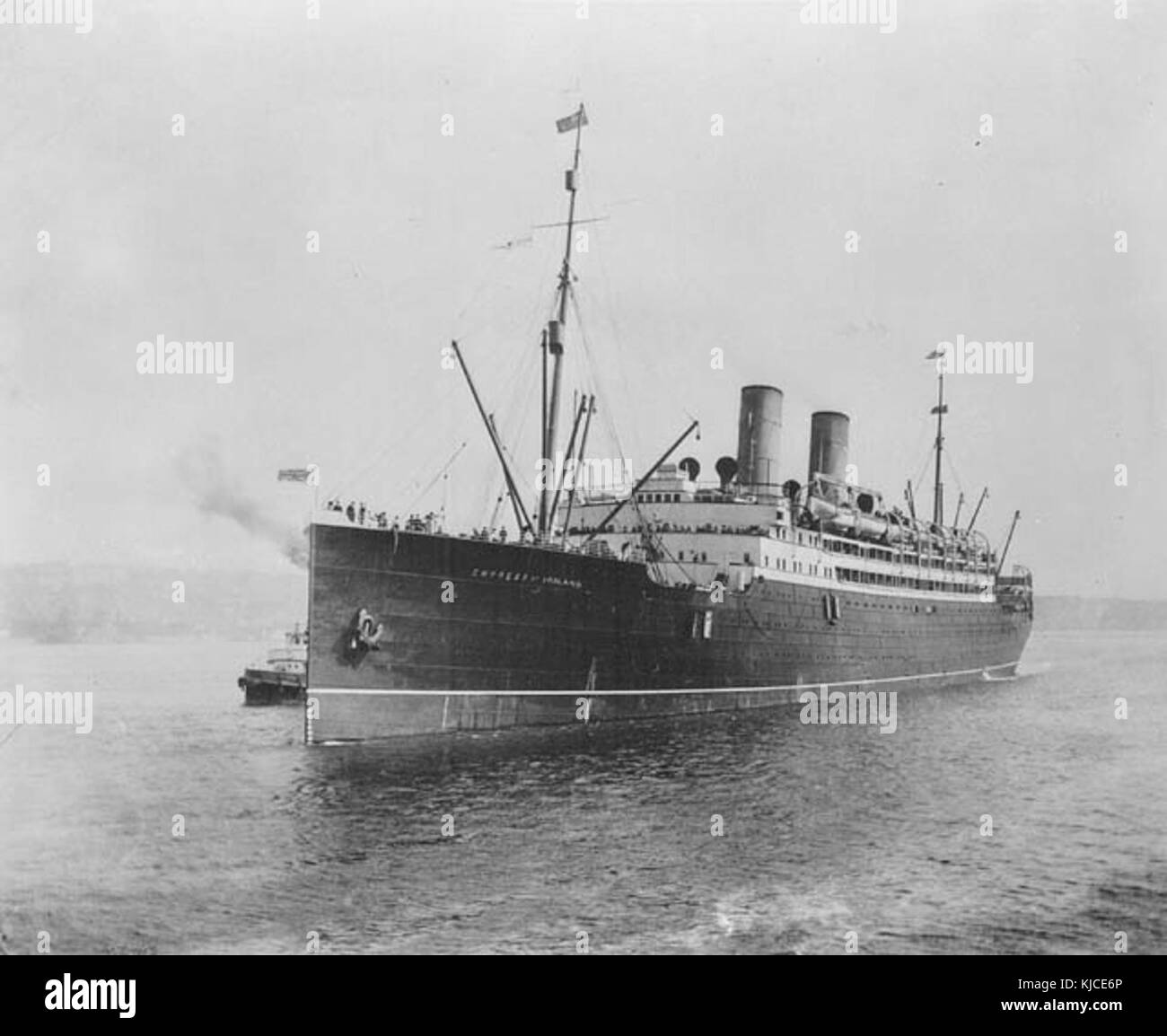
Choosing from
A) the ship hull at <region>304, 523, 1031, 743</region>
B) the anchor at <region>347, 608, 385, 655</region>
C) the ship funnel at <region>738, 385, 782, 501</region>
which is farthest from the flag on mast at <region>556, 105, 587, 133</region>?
the ship funnel at <region>738, 385, 782, 501</region>

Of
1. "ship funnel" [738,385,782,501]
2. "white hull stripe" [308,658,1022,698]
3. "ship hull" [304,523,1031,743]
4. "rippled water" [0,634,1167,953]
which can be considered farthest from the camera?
"ship funnel" [738,385,782,501]

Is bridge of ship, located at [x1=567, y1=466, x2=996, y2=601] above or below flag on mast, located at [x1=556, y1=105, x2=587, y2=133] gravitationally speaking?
below

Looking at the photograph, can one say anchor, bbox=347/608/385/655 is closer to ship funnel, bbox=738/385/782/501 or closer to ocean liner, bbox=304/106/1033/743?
ocean liner, bbox=304/106/1033/743

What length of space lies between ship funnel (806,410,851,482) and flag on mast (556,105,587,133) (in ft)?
81.8

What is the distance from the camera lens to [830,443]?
44344 mm

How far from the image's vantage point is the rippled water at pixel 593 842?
12484 millimetres

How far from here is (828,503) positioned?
A: 4191 centimetres

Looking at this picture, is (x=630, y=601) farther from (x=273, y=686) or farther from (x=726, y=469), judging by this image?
(x=273, y=686)

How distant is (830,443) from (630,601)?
65.0 ft

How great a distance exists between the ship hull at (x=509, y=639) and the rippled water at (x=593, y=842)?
941 mm

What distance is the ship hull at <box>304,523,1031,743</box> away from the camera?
23.4 metres

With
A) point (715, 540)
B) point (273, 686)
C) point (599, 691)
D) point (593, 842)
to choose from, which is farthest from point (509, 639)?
point (273, 686)
